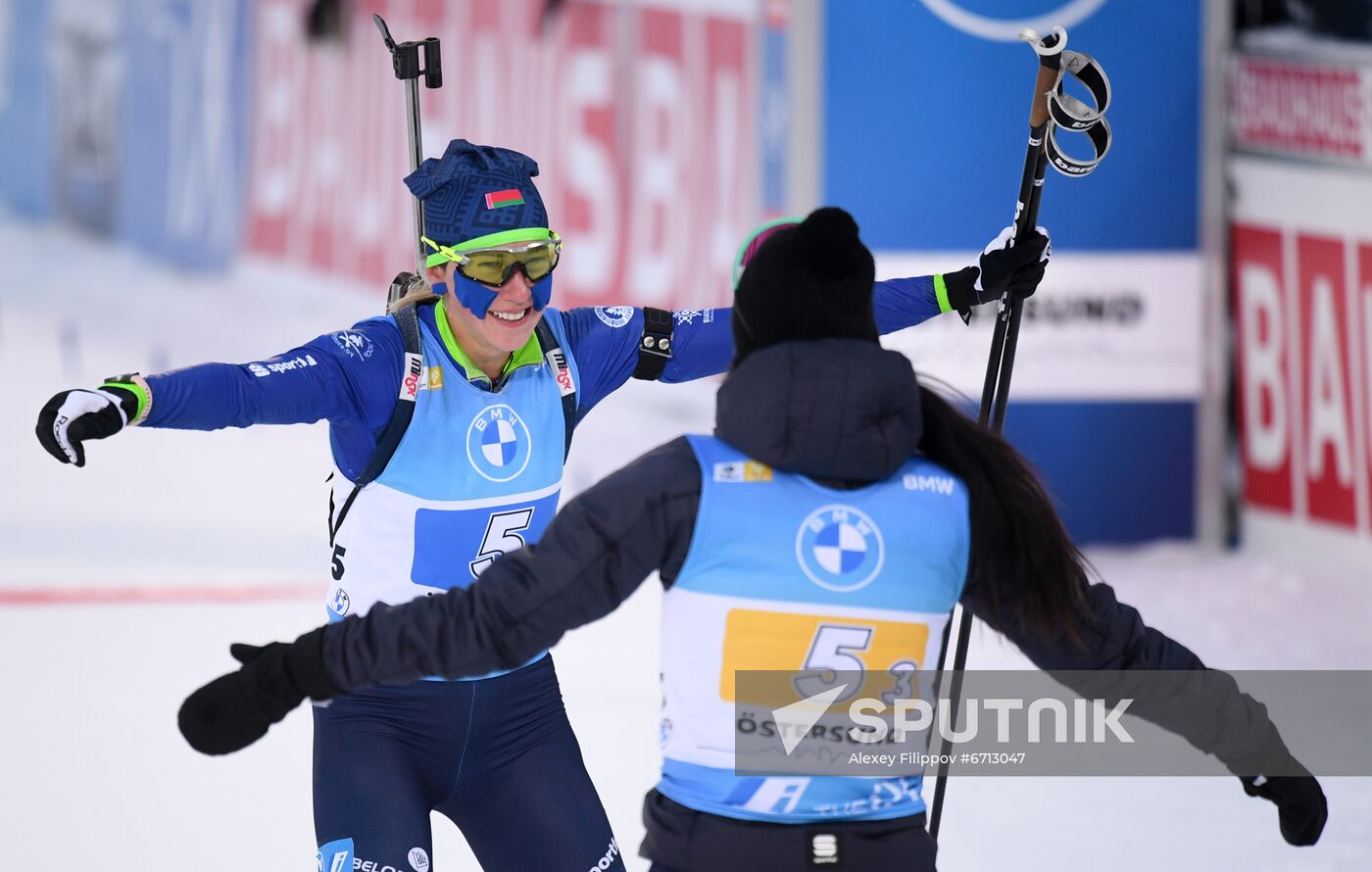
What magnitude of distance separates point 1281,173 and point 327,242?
4.97m

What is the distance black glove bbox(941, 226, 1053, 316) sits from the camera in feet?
9.90

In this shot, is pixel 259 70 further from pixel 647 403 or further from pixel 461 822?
pixel 461 822

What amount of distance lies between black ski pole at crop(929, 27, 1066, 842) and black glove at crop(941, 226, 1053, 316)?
20mm

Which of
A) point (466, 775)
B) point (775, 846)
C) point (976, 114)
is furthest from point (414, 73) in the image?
point (976, 114)

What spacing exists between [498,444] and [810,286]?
1015 millimetres

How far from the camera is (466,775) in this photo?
2701 mm

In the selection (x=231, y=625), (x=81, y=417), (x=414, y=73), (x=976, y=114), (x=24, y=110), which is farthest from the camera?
(x=24, y=110)

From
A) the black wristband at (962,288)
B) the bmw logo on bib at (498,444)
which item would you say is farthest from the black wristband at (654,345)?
the black wristband at (962,288)

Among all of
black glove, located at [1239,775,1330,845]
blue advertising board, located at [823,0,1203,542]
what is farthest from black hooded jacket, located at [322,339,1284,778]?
blue advertising board, located at [823,0,1203,542]

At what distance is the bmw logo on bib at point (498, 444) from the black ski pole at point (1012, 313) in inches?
31.0

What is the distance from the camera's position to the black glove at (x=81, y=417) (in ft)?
7.72

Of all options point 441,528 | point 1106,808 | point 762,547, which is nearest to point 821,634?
point 762,547

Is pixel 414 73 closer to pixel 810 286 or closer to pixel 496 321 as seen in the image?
pixel 496 321

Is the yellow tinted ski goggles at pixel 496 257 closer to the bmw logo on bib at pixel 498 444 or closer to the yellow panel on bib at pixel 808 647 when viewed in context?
the bmw logo on bib at pixel 498 444
